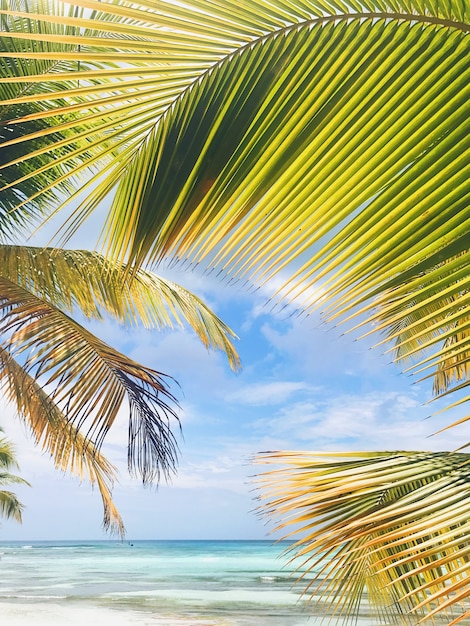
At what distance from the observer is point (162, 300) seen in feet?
25.2

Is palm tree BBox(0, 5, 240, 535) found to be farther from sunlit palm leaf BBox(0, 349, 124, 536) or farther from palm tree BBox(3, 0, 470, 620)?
palm tree BBox(3, 0, 470, 620)

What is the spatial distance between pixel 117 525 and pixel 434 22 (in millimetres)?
8010

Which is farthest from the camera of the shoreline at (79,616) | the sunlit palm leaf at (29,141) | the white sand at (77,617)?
the shoreline at (79,616)

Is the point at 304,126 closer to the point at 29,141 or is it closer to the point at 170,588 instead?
the point at 29,141

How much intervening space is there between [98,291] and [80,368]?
1.73 metres

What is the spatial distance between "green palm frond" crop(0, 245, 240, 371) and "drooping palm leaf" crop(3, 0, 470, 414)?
15.0 ft

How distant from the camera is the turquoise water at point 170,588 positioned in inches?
760

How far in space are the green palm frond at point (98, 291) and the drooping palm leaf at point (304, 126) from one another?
15.0 ft

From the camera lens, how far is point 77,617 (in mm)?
17406

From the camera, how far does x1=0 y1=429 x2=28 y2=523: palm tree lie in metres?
19.8

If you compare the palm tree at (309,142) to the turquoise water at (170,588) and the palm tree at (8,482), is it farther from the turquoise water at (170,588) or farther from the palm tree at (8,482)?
the palm tree at (8,482)

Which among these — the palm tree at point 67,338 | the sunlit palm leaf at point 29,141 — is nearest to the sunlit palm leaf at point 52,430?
the palm tree at point 67,338

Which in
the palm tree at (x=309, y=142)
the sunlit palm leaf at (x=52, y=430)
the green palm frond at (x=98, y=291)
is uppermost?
the green palm frond at (x=98, y=291)

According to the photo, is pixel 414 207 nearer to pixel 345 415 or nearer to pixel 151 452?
pixel 151 452
